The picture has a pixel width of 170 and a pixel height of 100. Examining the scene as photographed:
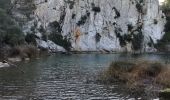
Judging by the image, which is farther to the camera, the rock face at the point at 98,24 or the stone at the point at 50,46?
the rock face at the point at 98,24

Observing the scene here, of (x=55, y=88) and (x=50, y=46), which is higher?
(x=50, y=46)

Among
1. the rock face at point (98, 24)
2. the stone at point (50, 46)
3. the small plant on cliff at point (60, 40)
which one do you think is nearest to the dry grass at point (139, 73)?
the stone at point (50, 46)

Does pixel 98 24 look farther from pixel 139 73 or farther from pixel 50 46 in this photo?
pixel 139 73

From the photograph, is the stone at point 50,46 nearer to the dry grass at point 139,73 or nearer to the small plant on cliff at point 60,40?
the small plant on cliff at point 60,40

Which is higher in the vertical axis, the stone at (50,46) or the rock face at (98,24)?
the rock face at (98,24)

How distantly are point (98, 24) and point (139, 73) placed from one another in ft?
312

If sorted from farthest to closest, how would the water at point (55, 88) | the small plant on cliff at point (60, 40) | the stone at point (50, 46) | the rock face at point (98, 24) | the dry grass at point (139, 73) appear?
the rock face at point (98, 24) < the small plant on cliff at point (60, 40) < the stone at point (50, 46) < the dry grass at point (139, 73) < the water at point (55, 88)

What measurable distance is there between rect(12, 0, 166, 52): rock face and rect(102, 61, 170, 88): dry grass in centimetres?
7700

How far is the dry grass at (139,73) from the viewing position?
42.8m

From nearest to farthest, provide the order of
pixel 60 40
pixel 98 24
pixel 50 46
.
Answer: pixel 50 46
pixel 60 40
pixel 98 24

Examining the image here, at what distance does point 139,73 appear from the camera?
4550cm

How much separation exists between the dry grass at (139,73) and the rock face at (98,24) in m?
77.0

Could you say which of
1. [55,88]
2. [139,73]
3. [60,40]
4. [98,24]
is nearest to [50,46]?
[60,40]

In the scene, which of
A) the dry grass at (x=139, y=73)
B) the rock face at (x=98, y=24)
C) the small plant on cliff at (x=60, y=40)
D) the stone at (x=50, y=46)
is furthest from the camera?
the rock face at (x=98, y=24)
